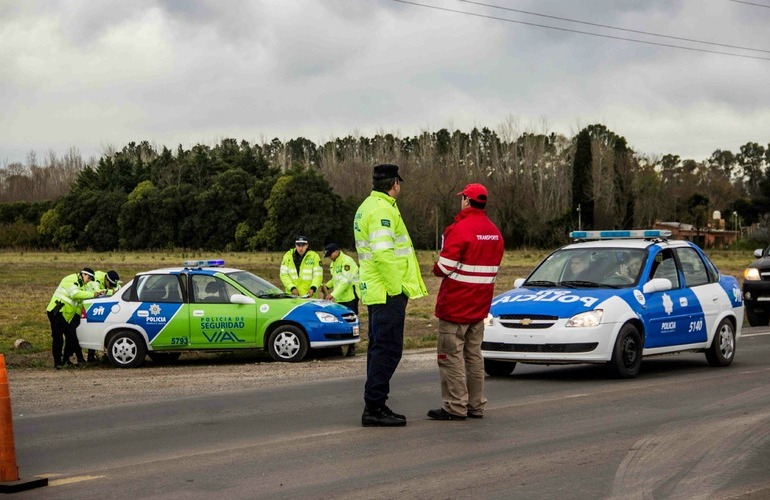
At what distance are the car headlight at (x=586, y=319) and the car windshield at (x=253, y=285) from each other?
231 inches

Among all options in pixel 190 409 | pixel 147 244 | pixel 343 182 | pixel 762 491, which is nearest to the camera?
pixel 762 491

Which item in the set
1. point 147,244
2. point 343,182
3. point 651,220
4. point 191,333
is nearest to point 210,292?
point 191,333

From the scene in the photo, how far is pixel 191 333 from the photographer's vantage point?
16516 mm

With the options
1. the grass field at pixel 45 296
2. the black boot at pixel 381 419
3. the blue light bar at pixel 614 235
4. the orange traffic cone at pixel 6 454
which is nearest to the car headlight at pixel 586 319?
the blue light bar at pixel 614 235

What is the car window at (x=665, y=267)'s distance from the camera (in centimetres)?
1373

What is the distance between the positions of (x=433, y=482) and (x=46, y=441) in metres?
3.77

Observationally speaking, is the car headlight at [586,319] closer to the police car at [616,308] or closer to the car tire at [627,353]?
the police car at [616,308]

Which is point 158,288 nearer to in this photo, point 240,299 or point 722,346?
point 240,299

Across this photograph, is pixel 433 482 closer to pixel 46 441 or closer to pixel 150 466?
pixel 150 466

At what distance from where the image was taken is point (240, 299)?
16.5 meters

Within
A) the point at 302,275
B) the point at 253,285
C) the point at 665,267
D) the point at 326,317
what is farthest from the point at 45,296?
the point at 665,267

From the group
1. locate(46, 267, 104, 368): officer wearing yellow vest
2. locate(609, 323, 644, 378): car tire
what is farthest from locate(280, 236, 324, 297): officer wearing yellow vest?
locate(609, 323, 644, 378): car tire

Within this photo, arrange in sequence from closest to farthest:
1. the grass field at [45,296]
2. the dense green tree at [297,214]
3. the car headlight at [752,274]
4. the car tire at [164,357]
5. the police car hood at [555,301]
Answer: the police car hood at [555,301] < the car tire at [164,357] < the grass field at [45,296] < the car headlight at [752,274] < the dense green tree at [297,214]

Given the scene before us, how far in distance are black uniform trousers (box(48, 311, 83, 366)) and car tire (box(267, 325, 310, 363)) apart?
10.1 feet
